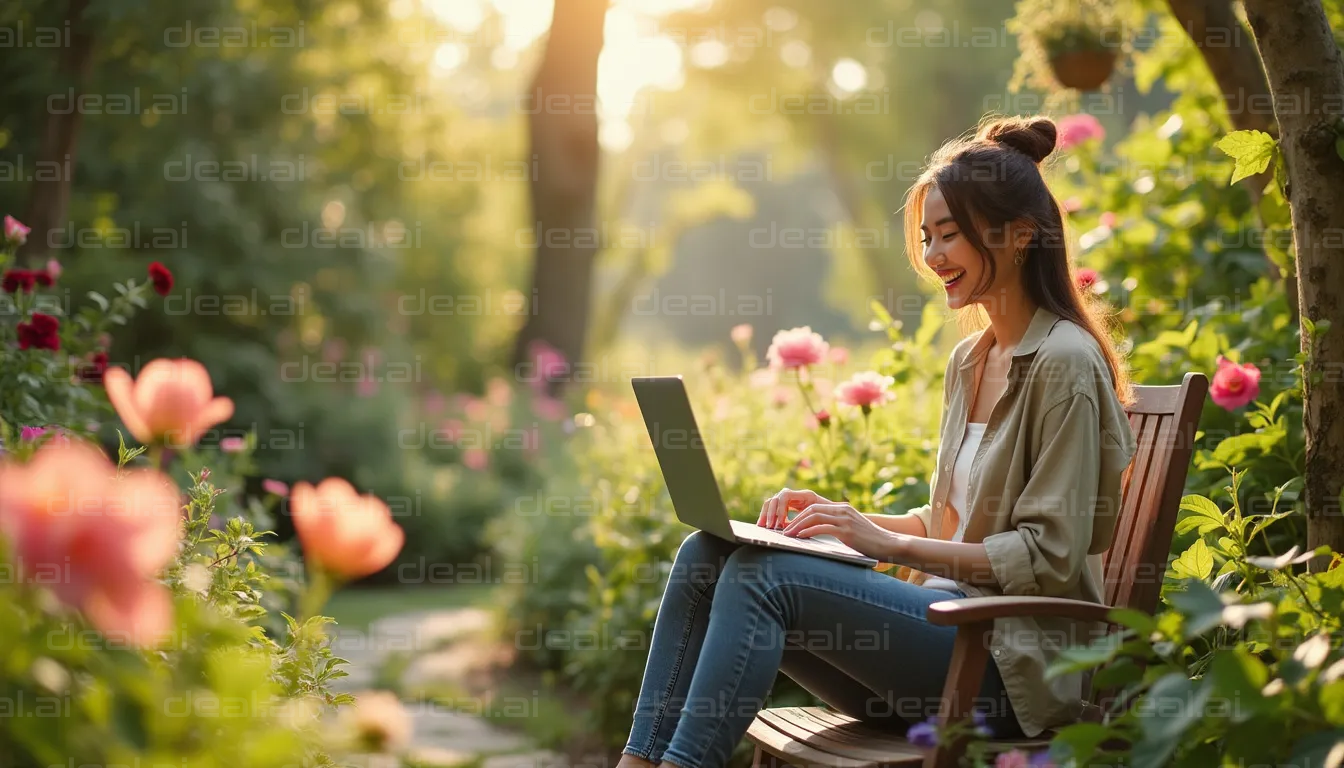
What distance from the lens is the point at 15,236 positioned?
345 centimetres

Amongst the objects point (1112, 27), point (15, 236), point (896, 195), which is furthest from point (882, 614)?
point (896, 195)

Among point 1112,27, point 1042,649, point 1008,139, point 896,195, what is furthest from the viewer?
point 896,195

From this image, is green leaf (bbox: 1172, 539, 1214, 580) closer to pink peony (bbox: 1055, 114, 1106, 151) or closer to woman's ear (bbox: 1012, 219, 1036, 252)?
woman's ear (bbox: 1012, 219, 1036, 252)

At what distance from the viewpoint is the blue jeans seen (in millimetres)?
1976

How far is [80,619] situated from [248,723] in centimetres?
22

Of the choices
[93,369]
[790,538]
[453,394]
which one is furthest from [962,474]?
[453,394]

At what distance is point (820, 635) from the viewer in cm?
209

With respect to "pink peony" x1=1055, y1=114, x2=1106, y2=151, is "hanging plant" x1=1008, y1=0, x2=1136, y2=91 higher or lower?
higher

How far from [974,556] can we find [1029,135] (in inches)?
33.4

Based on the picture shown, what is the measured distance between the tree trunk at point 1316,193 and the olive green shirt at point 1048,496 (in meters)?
0.49

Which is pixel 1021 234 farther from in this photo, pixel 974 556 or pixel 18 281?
pixel 18 281

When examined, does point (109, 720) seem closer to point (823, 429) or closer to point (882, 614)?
point (882, 614)

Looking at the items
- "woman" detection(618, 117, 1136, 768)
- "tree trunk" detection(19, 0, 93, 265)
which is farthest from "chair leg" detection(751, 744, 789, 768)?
"tree trunk" detection(19, 0, 93, 265)

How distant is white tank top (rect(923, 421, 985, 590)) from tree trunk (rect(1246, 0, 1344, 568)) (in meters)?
0.65
